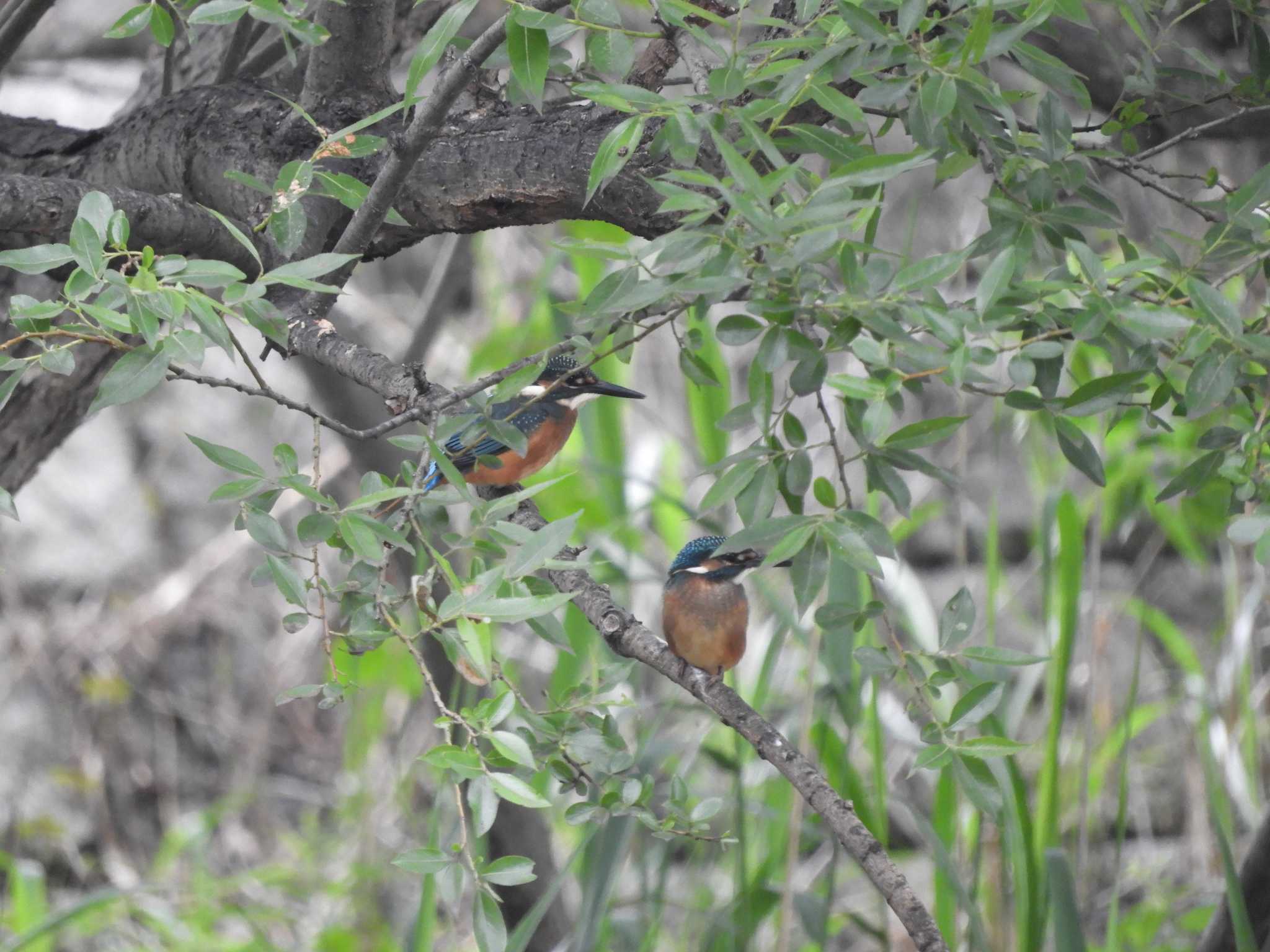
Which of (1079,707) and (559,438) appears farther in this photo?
(1079,707)

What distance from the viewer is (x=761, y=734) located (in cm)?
119

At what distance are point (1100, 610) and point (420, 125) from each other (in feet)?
9.66

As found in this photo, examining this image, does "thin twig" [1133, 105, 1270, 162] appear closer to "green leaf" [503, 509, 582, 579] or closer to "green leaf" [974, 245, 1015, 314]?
"green leaf" [974, 245, 1015, 314]

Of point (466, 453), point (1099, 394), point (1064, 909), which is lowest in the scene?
point (1064, 909)

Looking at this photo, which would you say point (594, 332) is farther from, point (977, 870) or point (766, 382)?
point (977, 870)

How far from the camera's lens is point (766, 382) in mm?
914

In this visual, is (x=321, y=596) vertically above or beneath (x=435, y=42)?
beneath

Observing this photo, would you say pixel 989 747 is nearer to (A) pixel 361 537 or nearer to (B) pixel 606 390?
(A) pixel 361 537

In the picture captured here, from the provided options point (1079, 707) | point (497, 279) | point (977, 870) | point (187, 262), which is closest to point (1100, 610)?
point (1079, 707)

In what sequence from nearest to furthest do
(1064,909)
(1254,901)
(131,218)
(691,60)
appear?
(691,60)
(131,218)
(1064,909)
(1254,901)

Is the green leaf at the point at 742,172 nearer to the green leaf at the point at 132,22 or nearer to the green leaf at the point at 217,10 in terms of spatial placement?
the green leaf at the point at 217,10

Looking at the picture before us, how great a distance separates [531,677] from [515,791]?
3375mm

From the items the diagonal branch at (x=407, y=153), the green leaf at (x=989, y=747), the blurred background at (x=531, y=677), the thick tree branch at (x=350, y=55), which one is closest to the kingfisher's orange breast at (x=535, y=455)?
the blurred background at (x=531, y=677)

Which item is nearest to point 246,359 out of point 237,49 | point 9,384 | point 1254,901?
point 9,384
